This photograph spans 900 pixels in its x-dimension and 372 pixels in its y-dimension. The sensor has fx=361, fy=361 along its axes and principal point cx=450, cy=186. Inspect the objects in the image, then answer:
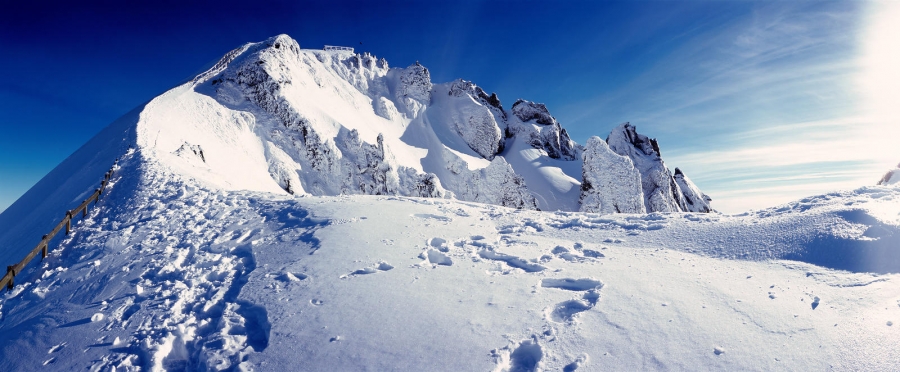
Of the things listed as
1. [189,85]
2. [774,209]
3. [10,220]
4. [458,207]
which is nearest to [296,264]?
[458,207]

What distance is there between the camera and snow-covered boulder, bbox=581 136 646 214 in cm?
4638

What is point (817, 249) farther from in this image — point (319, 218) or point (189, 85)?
point (189, 85)

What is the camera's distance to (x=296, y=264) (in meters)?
7.10

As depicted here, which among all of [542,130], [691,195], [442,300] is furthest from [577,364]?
[542,130]

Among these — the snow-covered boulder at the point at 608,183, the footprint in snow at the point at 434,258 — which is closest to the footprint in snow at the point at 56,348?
the footprint in snow at the point at 434,258

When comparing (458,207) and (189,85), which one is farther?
(189,85)

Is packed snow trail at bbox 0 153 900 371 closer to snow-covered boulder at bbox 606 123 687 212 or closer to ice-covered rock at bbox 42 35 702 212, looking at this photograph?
ice-covered rock at bbox 42 35 702 212

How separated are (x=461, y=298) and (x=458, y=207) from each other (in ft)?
19.5

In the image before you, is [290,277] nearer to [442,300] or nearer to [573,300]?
[442,300]

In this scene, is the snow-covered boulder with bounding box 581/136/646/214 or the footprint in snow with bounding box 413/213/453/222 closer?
the footprint in snow with bounding box 413/213/453/222

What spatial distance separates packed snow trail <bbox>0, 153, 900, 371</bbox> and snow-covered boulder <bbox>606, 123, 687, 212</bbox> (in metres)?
46.9

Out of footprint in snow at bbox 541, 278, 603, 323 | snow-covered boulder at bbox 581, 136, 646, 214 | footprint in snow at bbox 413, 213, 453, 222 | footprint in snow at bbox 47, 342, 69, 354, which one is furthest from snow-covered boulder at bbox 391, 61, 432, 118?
footprint in snow at bbox 47, 342, 69, 354

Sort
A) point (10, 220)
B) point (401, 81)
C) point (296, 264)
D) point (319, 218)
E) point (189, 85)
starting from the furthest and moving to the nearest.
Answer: point (401, 81), point (189, 85), point (10, 220), point (319, 218), point (296, 264)

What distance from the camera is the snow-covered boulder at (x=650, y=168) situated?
50.8 metres
